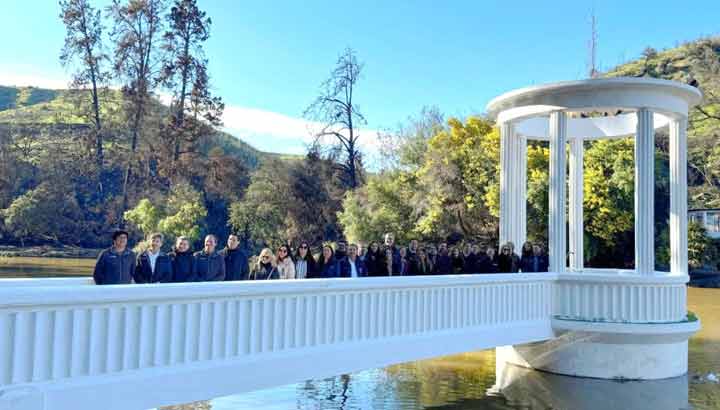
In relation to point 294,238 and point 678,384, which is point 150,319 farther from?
point 294,238

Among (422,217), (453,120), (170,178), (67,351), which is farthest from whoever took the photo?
(170,178)

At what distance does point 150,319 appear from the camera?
4891mm

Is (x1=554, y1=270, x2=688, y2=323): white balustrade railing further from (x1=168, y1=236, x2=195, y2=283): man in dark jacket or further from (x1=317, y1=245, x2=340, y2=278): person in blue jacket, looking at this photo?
(x1=168, y1=236, x2=195, y2=283): man in dark jacket

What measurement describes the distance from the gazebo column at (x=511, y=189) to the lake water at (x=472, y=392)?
8.14 ft

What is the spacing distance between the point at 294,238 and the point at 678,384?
27739 mm

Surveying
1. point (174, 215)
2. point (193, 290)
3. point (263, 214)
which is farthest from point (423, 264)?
point (263, 214)

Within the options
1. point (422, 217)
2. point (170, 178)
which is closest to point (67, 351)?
point (422, 217)

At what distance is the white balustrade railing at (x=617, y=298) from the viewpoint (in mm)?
9530

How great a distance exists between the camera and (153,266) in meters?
6.26

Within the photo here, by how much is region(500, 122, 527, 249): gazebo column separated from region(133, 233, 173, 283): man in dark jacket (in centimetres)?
681

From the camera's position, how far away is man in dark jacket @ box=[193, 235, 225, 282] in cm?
654

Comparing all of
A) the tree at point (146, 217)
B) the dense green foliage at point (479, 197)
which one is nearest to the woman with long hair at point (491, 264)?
the dense green foliage at point (479, 197)

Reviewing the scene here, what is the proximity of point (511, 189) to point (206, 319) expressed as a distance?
7427 millimetres

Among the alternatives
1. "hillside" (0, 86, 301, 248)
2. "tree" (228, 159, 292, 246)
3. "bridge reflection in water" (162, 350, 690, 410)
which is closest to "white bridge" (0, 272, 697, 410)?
"bridge reflection in water" (162, 350, 690, 410)
